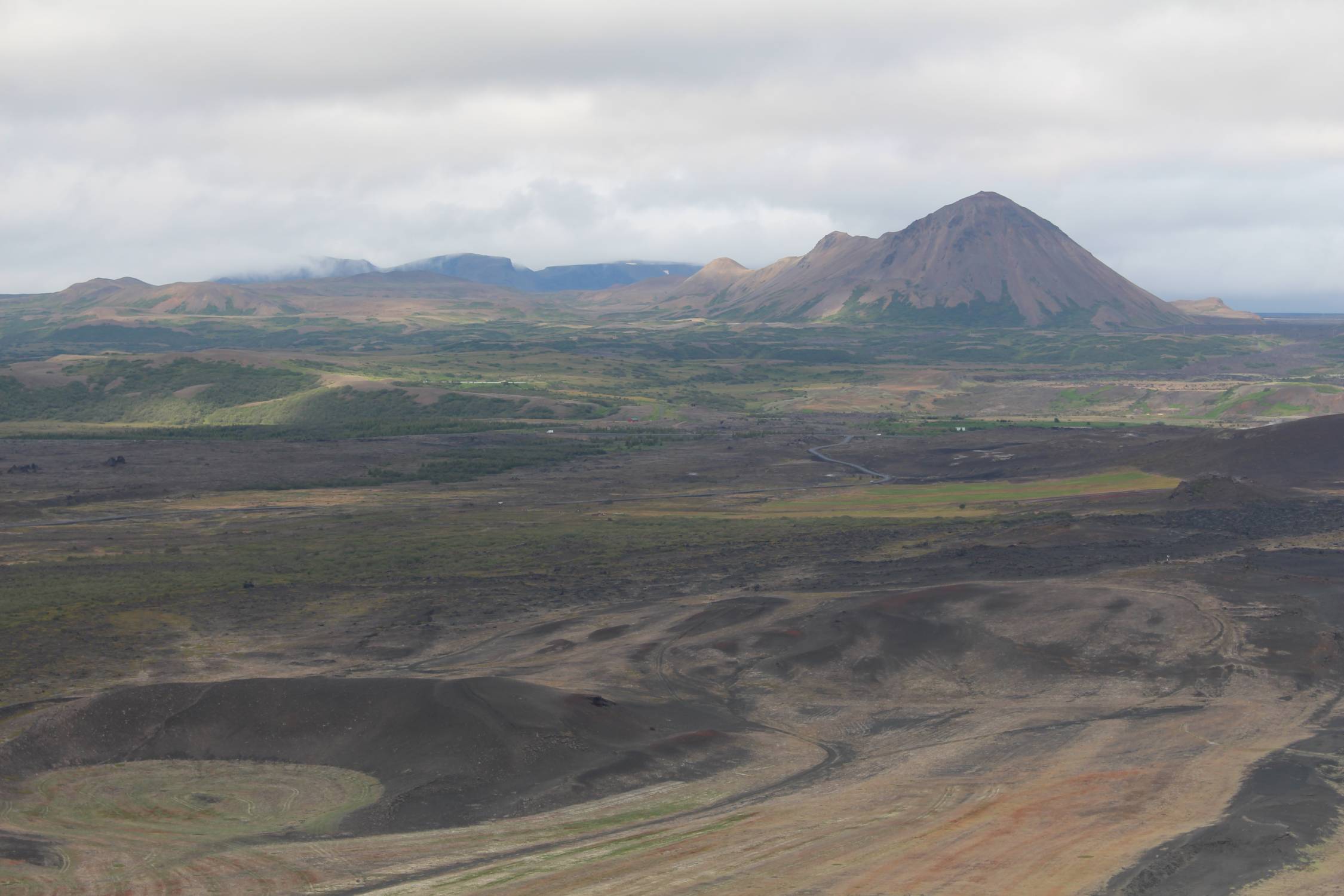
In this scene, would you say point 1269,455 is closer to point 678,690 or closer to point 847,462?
point 847,462

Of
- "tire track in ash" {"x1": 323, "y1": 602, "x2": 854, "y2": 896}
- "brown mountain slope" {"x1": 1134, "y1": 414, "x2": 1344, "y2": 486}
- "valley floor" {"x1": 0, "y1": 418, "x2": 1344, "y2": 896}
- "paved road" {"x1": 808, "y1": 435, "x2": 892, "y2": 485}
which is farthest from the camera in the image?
"paved road" {"x1": 808, "y1": 435, "x2": 892, "y2": 485}

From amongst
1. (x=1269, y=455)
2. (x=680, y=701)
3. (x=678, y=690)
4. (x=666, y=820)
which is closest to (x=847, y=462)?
(x=1269, y=455)

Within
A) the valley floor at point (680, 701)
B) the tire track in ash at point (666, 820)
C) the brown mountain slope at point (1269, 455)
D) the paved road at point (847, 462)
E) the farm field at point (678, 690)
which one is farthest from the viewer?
the paved road at point (847, 462)

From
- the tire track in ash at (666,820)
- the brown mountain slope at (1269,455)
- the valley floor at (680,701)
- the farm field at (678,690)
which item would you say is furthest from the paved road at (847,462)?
the tire track in ash at (666,820)

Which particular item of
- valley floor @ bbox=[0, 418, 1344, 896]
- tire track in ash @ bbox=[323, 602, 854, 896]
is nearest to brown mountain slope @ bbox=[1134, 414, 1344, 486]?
valley floor @ bbox=[0, 418, 1344, 896]

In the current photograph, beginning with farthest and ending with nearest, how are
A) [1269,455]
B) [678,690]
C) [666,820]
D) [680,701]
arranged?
[1269,455], [678,690], [680,701], [666,820]

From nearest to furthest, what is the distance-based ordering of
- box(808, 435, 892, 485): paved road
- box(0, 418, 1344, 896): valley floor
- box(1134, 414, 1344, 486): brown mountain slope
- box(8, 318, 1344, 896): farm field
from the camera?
box(0, 418, 1344, 896): valley floor
box(8, 318, 1344, 896): farm field
box(1134, 414, 1344, 486): brown mountain slope
box(808, 435, 892, 485): paved road

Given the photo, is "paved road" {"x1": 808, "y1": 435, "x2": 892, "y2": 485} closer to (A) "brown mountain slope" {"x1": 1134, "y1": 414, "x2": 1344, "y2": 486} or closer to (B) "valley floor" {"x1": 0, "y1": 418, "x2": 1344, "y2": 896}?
(B) "valley floor" {"x1": 0, "y1": 418, "x2": 1344, "y2": 896}

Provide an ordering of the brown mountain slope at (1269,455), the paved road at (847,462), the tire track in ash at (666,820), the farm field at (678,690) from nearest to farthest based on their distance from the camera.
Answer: the tire track in ash at (666,820) → the farm field at (678,690) → the brown mountain slope at (1269,455) → the paved road at (847,462)

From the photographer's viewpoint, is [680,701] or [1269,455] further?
[1269,455]

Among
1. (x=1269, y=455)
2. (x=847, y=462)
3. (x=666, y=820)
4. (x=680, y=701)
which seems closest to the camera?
(x=666, y=820)

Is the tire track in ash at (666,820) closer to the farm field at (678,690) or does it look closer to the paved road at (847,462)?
the farm field at (678,690)

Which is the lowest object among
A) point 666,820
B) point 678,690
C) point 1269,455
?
point 678,690
